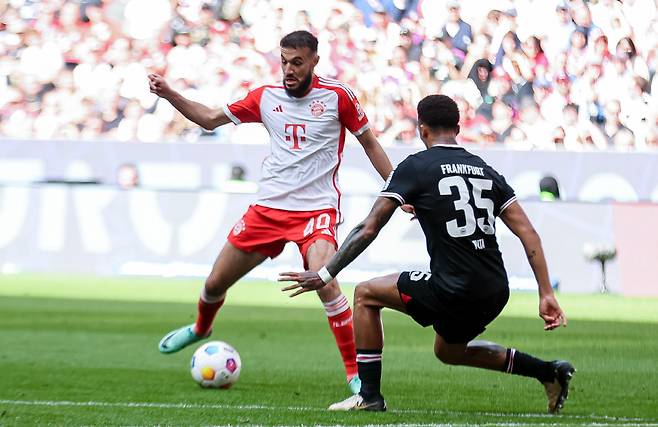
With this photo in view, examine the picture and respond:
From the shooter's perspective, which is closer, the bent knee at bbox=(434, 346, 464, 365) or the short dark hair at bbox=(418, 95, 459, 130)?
the short dark hair at bbox=(418, 95, 459, 130)

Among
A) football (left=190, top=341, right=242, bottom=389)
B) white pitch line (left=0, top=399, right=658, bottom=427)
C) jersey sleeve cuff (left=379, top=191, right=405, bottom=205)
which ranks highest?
jersey sleeve cuff (left=379, top=191, right=405, bottom=205)

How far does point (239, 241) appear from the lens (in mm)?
8219

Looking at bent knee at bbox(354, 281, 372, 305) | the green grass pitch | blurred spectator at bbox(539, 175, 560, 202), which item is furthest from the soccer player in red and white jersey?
blurred spectator at bbox(539, 175, 560, 202)

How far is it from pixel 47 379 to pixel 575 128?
1312 cm

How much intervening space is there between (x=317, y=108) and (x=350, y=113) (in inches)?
8.7

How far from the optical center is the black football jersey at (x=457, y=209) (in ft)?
20.5

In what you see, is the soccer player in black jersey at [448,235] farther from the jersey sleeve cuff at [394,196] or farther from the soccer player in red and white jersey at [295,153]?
the soccer player in red and white jersey at [295,153]

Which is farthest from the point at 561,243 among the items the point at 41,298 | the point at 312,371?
the point at 312,371

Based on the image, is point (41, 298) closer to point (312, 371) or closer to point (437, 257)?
point (312, 371)

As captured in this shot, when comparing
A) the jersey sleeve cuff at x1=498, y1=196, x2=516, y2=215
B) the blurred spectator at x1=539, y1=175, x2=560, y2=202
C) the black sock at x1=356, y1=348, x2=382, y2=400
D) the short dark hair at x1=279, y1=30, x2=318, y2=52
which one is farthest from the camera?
the blurred spectator at x1=539, y1=175, x2=560, y2=202

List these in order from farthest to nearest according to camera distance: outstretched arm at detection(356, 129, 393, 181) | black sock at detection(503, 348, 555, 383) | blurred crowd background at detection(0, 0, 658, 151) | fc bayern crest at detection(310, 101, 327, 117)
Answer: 1. blurred crowd background at detection(0, 0, 658, 151)
2. fc bayern crest at detection(310, 101, 327, 117)
3. outstretched arm at detection(356, 129, 393, 181)
4. black sock at detection(503, 348, 555, 383)

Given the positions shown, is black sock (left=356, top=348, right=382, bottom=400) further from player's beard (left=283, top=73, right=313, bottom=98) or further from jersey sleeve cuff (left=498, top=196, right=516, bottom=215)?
player's beard (left=283, top=73, right=313, bottom=98)

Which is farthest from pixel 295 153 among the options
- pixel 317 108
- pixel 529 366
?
pixel 529 366

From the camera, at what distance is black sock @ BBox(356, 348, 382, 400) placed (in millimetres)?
6539
